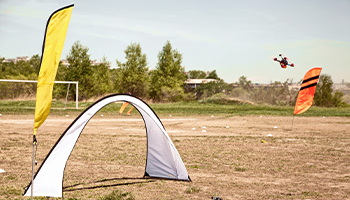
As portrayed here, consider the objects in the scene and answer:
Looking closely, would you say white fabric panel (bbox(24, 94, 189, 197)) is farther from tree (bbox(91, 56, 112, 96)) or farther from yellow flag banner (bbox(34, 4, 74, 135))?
tree (bbox(91, 56, 112, 96))

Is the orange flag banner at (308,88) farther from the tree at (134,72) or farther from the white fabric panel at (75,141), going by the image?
the tree at (134,72)

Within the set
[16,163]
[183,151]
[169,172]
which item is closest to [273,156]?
[183,151]

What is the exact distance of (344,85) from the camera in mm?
52312

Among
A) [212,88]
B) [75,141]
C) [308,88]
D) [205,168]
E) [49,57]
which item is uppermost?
[212,88]

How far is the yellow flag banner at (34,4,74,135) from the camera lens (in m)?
4.14

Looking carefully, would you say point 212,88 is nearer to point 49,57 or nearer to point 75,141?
point 75,141

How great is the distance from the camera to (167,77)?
46.2 m

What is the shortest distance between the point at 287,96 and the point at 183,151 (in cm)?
3446

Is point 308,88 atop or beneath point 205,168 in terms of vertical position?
atop

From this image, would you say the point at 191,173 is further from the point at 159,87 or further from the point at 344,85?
the point at 344,85

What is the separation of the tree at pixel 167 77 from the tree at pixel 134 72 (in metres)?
1.47

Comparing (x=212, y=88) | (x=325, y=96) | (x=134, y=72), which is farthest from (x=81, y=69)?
(x=325, y=96)

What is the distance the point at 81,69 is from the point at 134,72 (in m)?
7.26

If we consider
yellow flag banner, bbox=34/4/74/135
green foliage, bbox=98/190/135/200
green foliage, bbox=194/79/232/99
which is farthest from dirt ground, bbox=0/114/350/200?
green foliage, bbox=194/79/232/99
